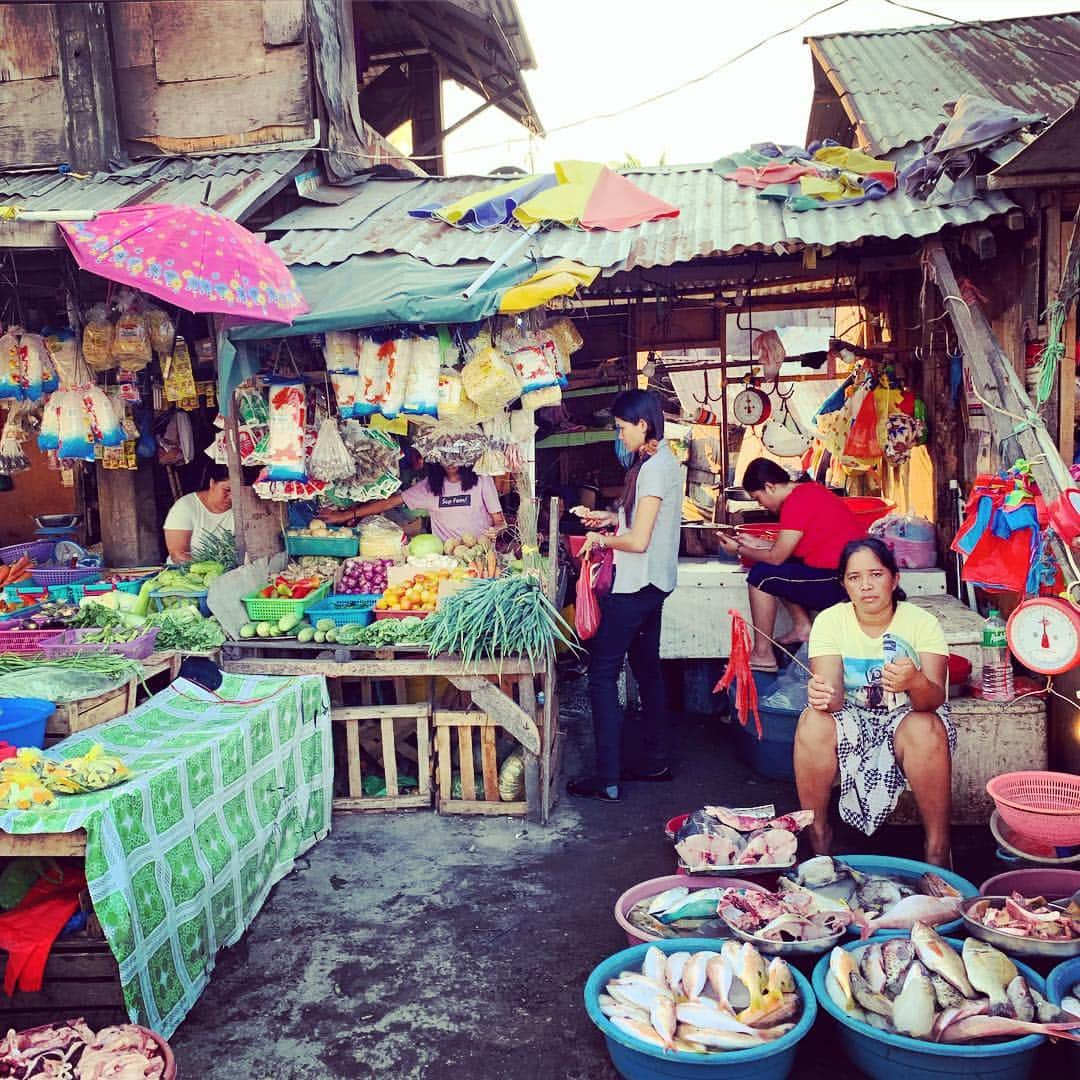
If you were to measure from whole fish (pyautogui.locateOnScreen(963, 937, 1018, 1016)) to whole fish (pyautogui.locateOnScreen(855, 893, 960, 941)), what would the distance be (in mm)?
238

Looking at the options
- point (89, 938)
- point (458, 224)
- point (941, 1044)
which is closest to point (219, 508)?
point (458, 224)

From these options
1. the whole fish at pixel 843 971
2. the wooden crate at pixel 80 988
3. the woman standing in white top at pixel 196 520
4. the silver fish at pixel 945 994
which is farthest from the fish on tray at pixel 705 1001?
the woman standing in white top at pixel 196 520

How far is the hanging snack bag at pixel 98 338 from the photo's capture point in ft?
19.5

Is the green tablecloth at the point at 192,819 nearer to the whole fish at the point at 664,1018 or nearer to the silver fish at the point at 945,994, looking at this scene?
the whole fish at the point at 664,1018

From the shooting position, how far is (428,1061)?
129 inches

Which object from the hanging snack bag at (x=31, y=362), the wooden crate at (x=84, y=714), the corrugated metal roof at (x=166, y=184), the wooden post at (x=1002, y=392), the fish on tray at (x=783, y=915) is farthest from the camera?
the corrugated metal roof at (x=166, y=184)

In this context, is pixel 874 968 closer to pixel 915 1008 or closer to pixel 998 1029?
pixel 915 1008

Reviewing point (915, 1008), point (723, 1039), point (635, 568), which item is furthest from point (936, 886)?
point (635, 568)

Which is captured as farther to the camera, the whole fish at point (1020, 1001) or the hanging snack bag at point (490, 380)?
the hanging snack bag at point (490, 380)

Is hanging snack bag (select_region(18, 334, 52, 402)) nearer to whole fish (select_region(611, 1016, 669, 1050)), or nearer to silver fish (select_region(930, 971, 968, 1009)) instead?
whole fish (select_region(611, 1016, 669, 1050))

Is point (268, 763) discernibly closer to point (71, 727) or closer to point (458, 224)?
point (71, 727)

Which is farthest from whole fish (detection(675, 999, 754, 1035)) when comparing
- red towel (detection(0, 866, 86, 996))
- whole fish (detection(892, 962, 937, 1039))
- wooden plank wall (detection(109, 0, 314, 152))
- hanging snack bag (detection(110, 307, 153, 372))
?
wooden plank wall (detection(109, 0, 314, 152))

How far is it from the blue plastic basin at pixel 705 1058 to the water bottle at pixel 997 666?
233 centimetres

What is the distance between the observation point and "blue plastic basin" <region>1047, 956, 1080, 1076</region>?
2857mm
